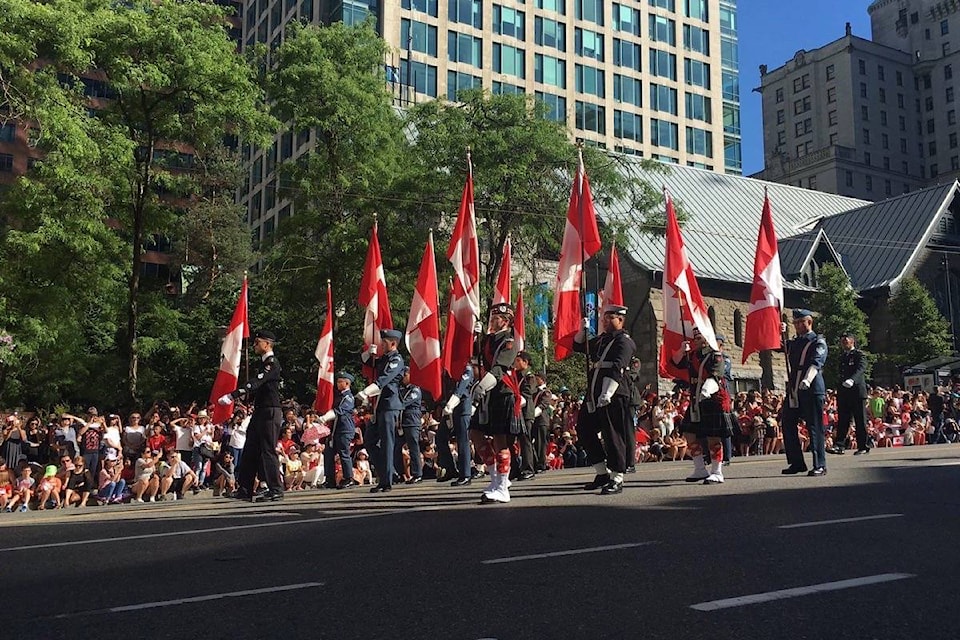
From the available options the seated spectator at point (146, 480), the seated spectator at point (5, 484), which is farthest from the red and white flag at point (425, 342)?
the seated spectator at point (5, 484)

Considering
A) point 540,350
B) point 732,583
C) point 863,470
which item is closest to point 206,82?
point 540,350

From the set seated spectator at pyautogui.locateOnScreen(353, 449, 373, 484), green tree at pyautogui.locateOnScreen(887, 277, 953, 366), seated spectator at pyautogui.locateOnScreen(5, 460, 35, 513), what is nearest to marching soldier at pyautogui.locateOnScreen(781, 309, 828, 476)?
seated spectator at pyautogui.locateOnScreen(353, 449, 373, 484)

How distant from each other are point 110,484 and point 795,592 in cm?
1434

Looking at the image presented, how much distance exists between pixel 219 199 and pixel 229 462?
173 feet

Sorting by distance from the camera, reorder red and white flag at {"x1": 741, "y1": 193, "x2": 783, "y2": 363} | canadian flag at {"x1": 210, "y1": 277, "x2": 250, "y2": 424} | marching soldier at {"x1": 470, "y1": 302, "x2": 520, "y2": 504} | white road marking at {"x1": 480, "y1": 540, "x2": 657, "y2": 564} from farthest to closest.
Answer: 1. canadian flag at {"x1": 210, "y1": 277, "x2": 250, "y2": 424}
2. red and white flag at {"x1": 741, "y1": 193, "x2": 783, "y2": 363}
3. marching soldier at {"x1": 470, "y1": 302, "x2": 520, "y2": 504}
4. white road marking at {"x1": 480, "y1": 540, "x2": 657, "y2": 564}

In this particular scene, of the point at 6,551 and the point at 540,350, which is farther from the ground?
the point at 540,350

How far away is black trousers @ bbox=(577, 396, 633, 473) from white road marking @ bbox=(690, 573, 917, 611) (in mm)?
5189

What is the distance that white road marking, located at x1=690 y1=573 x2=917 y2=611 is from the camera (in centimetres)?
476

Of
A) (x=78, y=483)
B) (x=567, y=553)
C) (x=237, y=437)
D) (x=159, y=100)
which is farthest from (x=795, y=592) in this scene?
(x=159, y=100)

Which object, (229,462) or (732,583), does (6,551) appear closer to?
(732,583)

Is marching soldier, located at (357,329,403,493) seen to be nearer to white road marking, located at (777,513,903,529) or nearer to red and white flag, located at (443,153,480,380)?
red and white flag, located at (443,153,480,380)

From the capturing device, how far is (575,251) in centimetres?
1318

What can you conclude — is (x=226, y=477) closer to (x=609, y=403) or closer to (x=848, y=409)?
(x=609, y=403)

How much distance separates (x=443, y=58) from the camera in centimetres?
6962
